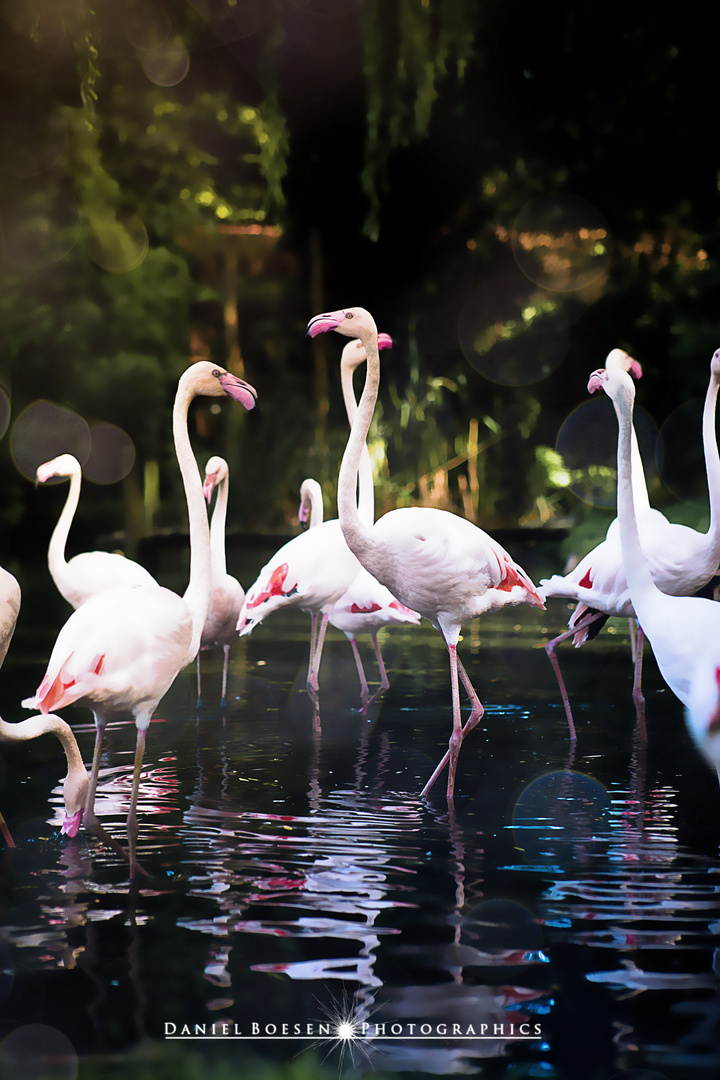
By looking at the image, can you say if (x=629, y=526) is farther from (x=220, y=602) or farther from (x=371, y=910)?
(x=220, y=602)

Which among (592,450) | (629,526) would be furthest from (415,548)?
(592,450)

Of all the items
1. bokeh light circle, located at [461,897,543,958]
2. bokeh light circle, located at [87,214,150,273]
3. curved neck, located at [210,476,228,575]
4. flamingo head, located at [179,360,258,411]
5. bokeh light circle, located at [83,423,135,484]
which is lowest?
bokeh light circle, located at [461,897,543,958]

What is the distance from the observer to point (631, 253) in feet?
40.2

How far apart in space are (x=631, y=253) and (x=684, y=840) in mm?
9830

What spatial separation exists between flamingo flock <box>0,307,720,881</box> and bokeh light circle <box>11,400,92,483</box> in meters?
7.91

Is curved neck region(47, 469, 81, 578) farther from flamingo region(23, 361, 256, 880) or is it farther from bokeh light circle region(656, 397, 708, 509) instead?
bokeh light circle region(656, 397, 708, 509)

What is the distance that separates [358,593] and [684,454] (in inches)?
243

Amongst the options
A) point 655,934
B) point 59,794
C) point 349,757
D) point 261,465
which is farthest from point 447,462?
point 655,934

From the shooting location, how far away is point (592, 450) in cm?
1369

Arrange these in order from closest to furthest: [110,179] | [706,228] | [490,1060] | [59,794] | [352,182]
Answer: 1. [490,1060]
2. [59,794]
3. [706,228]
4. [352,182]
5. [110,179]

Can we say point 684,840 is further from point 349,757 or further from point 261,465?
point 261,465

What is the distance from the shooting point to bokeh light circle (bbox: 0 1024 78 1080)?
7.63ft

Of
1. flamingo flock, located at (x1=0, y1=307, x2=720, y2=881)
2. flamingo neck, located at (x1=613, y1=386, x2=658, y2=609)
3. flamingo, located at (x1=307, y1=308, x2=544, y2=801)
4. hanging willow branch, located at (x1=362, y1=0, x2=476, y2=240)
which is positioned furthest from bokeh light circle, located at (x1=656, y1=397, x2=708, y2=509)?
flamingo neck, located at (x1=613, y1=386, x2=658, y2=609)

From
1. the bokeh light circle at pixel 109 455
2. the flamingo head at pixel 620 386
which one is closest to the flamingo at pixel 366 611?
Answer: the flamingo head at pixel 620 386
